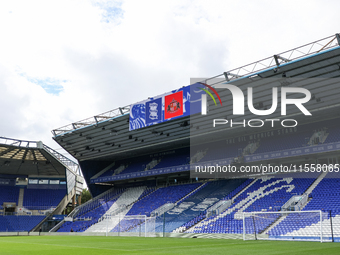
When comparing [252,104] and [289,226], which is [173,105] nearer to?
[252,104]

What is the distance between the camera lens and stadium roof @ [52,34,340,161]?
896 inches

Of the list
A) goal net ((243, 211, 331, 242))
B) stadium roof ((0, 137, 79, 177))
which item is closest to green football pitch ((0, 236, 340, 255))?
goal net ((243, 211, 331, 242))

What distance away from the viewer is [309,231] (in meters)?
19.5

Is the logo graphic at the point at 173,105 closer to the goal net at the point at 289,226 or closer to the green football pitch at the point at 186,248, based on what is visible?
the goal net at the point at 289,226

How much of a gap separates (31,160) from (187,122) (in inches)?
946

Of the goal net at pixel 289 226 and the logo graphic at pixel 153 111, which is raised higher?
the logo graphic at pixel 153 111

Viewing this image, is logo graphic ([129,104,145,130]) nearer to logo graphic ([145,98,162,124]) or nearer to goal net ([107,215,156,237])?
logo graphic ([145,98,162,124])

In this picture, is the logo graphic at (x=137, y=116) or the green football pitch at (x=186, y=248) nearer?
the green football pitch at (x=186, y=248)

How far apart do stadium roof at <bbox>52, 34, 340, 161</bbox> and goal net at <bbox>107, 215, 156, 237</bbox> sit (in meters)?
9.09

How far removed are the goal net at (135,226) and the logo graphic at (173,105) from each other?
923 centimetres

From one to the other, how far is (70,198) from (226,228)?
32.2m

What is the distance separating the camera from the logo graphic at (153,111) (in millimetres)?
30984

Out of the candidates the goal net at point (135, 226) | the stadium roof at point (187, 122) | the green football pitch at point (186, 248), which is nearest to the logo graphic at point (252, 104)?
the stadium roof at point (187, 122)

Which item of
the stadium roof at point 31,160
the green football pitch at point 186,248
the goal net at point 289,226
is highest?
the stadium roof at point 31,160
